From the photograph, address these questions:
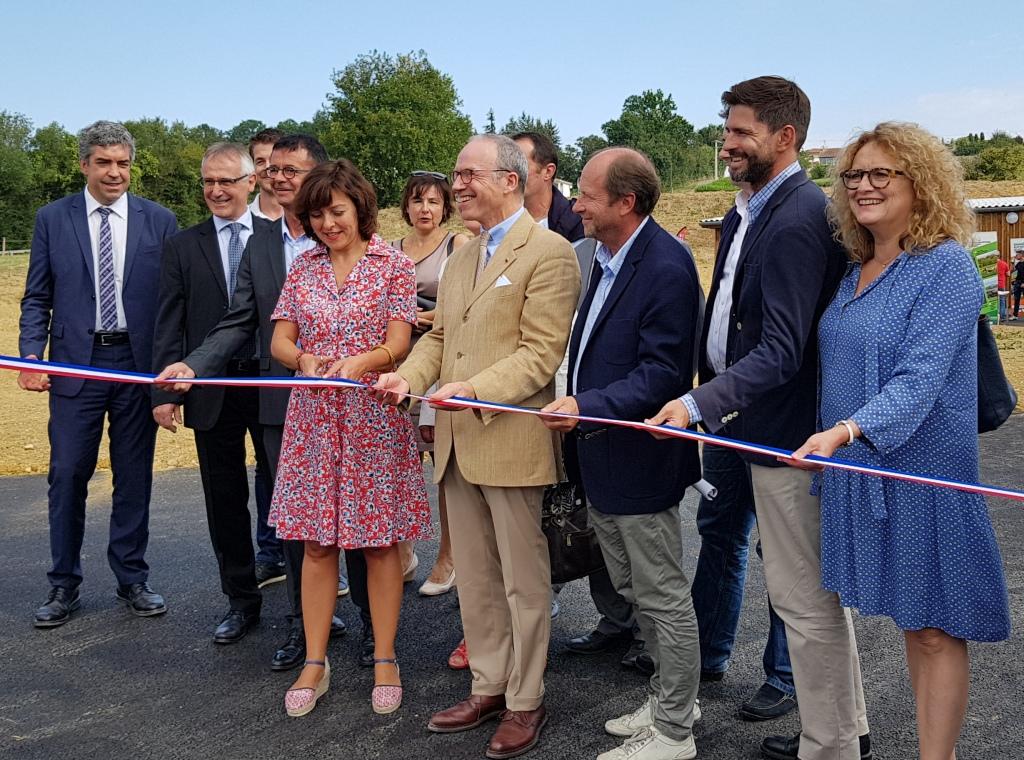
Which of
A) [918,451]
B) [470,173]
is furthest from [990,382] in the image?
[470,173]

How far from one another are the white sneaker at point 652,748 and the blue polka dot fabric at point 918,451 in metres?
0.90

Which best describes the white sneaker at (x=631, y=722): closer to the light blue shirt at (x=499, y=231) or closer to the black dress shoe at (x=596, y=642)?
the black dress shoe at (x=596, y=642)

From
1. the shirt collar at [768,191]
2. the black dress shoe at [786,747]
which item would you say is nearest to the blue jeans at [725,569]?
the black dress shoe at [786,747]

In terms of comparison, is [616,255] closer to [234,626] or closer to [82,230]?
[234,626]

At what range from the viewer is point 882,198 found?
110 inches

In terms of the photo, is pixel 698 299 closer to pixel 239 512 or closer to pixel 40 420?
pixel 239 512

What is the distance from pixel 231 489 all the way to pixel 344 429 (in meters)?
1.27

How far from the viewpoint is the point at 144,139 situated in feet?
330

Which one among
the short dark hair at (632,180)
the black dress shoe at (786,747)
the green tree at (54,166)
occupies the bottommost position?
the black dress shoe at (786,747)

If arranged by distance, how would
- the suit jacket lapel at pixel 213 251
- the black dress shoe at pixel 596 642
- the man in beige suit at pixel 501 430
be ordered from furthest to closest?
the suit jacket lapel at pixel 213 251 → the black dress shoe at pixel 596 642 → the man in beige suit at pixel 501 430

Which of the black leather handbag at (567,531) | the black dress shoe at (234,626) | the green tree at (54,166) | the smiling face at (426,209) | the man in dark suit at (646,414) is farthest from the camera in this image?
the green tree at (54,166)

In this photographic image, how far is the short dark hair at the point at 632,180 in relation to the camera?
3377mm

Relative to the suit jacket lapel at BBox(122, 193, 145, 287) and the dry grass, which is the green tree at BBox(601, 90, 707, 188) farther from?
the suit jacket lapel at BBox(122, 193, 145, 287)

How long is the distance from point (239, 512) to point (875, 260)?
11.0 feet
